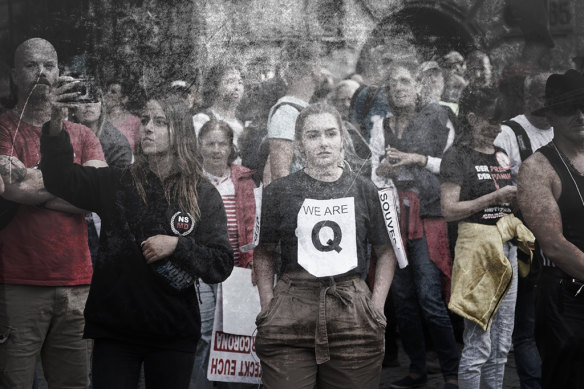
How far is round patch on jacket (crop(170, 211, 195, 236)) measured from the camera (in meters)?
4.02

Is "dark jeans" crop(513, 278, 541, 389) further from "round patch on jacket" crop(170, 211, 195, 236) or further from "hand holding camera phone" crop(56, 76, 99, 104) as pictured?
"hand holding camera phone" crop(56, 76, 99, 104)

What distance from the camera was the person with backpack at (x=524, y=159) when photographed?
4.67 metres

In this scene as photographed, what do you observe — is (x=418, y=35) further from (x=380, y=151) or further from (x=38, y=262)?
(x=38, y=262)

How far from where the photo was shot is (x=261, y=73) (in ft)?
14.7

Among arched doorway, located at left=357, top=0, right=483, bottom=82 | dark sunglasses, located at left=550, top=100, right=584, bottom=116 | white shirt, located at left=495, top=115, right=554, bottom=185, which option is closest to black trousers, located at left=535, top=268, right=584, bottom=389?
white shirt, located at left=495, top=115, right=554, bottom=185

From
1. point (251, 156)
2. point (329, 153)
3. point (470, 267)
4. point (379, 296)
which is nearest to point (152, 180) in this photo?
point (251, 156)

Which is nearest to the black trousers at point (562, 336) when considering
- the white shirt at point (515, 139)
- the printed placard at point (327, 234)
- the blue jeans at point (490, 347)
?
the blue jeans at point (490, 347)

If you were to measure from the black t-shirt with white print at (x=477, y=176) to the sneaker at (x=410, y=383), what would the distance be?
1042 mm

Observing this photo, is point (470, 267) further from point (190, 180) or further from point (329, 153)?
point (190, 180)

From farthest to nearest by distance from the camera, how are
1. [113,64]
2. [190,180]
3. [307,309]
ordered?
1. [113,64]
2. [190,180]
3. [307,309]

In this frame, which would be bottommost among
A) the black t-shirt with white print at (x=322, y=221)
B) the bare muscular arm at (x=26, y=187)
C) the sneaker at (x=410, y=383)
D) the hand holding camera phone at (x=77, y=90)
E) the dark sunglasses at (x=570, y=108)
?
the sneaker at (x=410, y=383)

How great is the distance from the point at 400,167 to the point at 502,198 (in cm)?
64

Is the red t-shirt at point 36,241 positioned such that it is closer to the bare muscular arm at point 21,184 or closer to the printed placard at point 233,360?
the bare muscular arm at point 21,184

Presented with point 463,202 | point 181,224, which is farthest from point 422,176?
point 181,224
